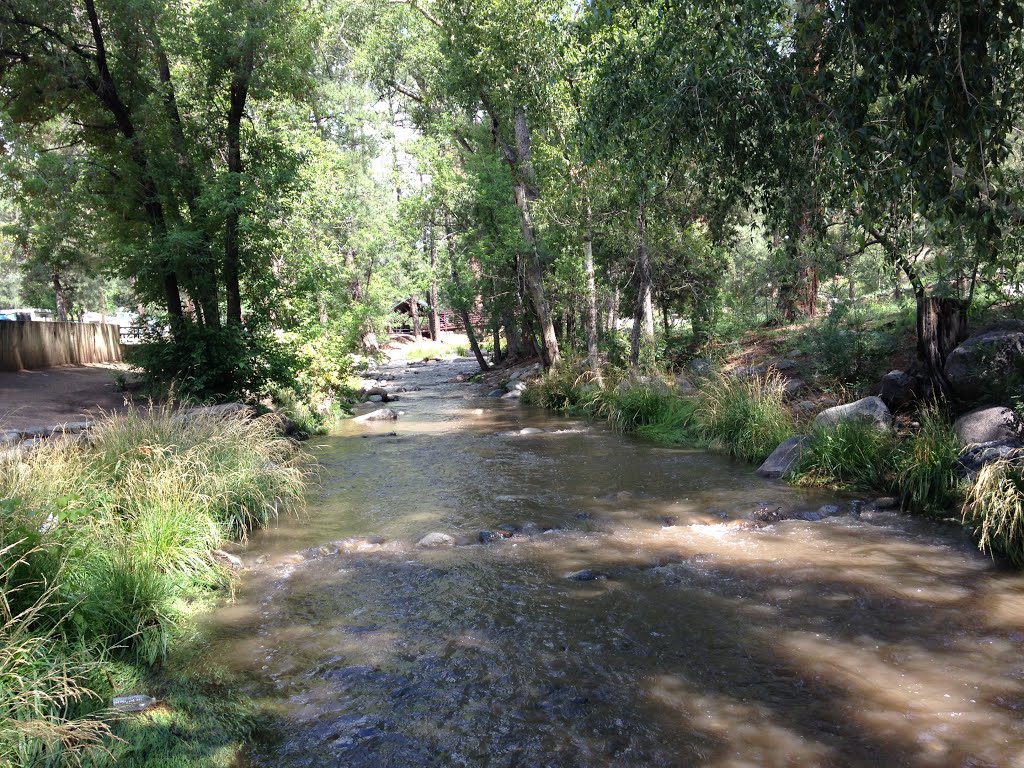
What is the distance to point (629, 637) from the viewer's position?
17.1 feet

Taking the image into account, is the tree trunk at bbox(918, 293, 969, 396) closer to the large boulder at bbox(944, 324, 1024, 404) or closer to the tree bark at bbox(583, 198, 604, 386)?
the large boulder at bbox(944, 324, 1024, 404)

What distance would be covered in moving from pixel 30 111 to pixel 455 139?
14.0 meters

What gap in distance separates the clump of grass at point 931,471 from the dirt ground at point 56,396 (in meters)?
11.3

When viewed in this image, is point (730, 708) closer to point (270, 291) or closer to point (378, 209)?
point (270, 291)

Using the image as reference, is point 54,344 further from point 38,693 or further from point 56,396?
point 38,693

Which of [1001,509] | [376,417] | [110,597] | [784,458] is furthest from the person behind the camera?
[376,417]

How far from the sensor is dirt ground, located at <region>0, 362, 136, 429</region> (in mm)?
12719

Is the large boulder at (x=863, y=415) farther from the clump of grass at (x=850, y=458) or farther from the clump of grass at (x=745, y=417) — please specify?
the clump of grass at (x=745, y=417)

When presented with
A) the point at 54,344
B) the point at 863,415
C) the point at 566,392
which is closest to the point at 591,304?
the point at 566,392

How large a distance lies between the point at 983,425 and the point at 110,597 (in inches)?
358

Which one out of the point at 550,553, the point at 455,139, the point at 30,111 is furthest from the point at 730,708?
the point at 455,139

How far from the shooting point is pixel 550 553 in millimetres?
7281

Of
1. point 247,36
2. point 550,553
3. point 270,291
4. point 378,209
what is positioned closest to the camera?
point 550,553

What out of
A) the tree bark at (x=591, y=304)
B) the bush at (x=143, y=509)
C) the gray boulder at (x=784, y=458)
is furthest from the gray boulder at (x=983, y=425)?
the tree bark at (x=591, y=304)
